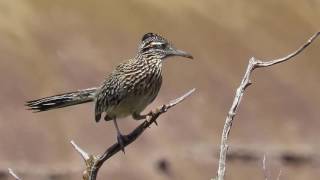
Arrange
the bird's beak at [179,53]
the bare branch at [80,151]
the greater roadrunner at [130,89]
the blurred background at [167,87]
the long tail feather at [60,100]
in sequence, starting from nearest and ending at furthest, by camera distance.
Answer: the bare branch at [80,151] < the bird's beak at [179,53] < the long tail feather at [60,100] < the greater roadrunner at [130,89] < the blurred background at [167,87]

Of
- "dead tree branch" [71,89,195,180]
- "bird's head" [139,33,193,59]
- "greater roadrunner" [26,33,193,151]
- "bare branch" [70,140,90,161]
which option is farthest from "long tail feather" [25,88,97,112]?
"bare branch" [70,140,90,161]

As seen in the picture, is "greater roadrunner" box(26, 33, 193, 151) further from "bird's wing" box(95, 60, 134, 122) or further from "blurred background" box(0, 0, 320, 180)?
"blurred background" box(0, 0, 320, 180)

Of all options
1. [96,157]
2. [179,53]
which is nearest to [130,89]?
[179,53]

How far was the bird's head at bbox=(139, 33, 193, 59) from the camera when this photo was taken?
24.8ft

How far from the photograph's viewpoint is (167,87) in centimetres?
2755

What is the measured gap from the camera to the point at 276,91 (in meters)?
30.2

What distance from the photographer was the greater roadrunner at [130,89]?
7633 mm

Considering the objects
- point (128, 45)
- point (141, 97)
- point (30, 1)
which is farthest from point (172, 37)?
point (141, 97)

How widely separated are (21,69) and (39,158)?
8.13ft

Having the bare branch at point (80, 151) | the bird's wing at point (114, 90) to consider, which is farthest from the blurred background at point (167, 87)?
the bare branch at point (80, 151)

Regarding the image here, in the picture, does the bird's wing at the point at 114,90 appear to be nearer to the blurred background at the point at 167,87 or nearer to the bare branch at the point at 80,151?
the bare branch at the point at 80,151

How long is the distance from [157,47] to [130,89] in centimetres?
44

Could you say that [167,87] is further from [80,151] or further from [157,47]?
[80,151]

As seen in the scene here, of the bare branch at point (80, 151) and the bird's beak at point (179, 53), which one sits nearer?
the bare branch at point (80, 151)
